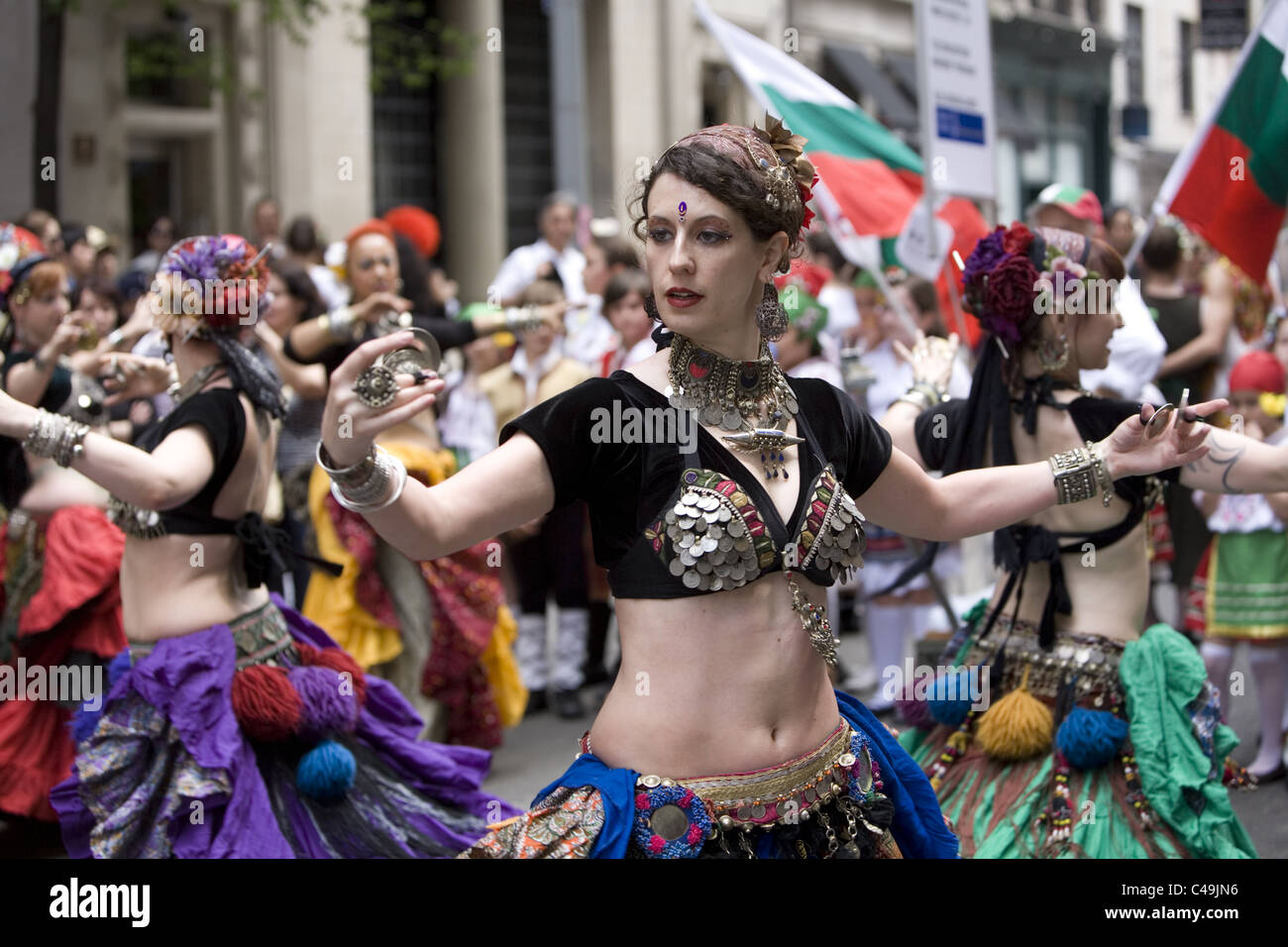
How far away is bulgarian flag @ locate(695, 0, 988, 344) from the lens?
7.50m

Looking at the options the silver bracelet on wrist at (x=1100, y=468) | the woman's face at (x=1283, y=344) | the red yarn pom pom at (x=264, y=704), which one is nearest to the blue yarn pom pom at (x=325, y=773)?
the red yarn pom pom at (x=264, y=704)

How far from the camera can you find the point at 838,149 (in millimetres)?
7664

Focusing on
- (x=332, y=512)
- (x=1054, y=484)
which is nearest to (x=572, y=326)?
(x=332, y=512)

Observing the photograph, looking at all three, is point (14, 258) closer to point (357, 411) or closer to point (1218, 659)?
point (357, 411)

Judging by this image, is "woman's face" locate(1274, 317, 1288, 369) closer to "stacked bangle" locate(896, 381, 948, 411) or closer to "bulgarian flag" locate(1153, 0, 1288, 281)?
"bulgarian flag" locate(1153, 0, 1288, 281)

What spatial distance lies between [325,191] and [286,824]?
44.0ft

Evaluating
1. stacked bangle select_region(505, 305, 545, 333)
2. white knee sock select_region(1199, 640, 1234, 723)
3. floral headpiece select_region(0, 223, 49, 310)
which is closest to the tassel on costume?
white knee sock select_region(1199, 640, 1234, 723)

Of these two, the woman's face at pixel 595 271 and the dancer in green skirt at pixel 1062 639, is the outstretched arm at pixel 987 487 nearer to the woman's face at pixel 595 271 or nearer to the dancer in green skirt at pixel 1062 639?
the dancer in green skirt at pixel 1062 639

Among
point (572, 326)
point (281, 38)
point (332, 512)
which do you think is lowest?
point (332, 512)

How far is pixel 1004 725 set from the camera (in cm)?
423

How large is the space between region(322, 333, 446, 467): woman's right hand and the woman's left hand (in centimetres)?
158

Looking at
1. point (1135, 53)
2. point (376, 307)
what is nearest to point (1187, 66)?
point (1135, 53)

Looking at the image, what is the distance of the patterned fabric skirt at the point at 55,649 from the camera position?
5.64 metres
